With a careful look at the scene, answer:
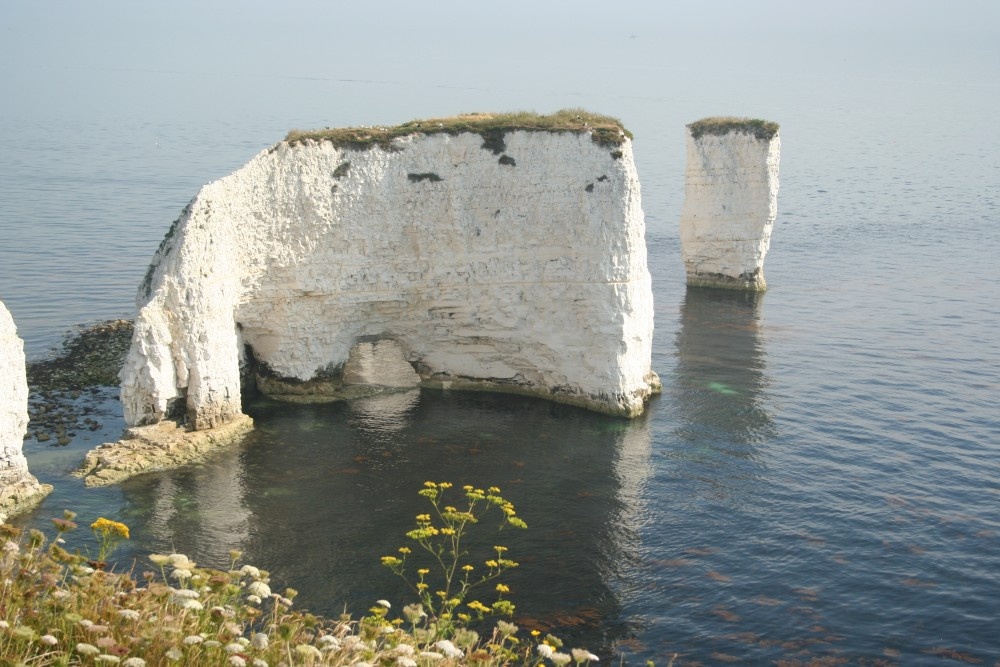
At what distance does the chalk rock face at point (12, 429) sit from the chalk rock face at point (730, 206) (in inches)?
1600

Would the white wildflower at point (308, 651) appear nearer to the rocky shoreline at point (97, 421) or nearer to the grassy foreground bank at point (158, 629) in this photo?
the grassy foreground bank at point (158, 629)

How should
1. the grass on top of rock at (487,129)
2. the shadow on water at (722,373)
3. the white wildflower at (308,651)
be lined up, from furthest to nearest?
the grass on top of rock at (487,129) → the shadow on water at (722,373) → the white wildflower at (308,651)

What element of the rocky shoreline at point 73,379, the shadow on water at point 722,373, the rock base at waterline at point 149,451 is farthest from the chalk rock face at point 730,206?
the rock base at waterline at point 149,451

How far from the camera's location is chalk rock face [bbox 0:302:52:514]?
28.0 m

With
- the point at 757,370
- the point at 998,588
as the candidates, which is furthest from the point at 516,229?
the point at 998,588

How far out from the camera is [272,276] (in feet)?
122

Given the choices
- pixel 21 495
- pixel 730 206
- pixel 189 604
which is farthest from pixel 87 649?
pixel 730 206

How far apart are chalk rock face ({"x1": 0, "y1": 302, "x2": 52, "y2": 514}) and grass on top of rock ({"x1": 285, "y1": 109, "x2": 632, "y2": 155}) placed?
13.4 m

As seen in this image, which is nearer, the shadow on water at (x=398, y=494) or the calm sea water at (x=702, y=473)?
the calm sea water at (x=702, y=473)

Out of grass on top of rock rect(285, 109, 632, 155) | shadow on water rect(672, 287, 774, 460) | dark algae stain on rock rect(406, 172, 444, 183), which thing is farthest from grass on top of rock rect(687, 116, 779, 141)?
dark algae stain on rock rect(406, 172, 444, 183)

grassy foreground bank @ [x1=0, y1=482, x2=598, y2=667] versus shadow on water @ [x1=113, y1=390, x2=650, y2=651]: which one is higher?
grassy foreground bank @ [x1=0, y1=482, x2=598, y2=667]

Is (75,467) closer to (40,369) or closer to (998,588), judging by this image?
(40,369)

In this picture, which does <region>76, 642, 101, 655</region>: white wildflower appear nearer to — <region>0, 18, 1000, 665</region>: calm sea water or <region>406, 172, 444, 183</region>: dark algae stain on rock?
<region>0, 18, 1000, 665</region>: calm sea water

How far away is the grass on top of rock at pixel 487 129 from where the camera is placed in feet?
126
